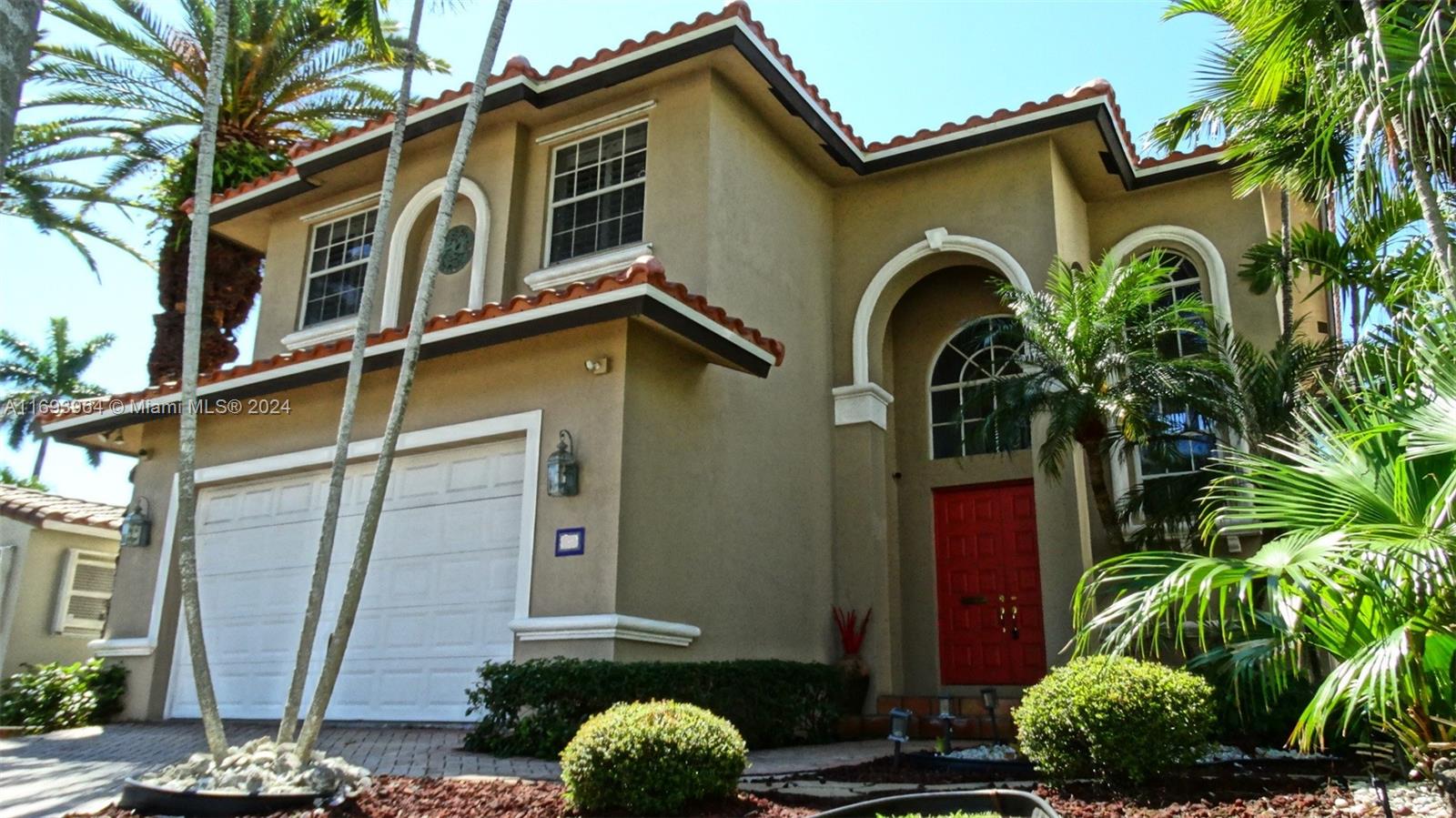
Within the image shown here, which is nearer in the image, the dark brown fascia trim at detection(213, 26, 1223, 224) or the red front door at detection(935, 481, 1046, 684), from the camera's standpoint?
the dark brown fascia trim at detection(213, 26, 1223, 224)

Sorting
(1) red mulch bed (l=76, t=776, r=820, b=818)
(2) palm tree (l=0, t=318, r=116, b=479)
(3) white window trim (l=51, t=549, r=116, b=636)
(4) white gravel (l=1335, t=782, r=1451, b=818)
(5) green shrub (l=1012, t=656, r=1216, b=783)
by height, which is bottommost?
(1) red mulch bed (l=76, t=776, r=820, b=818)

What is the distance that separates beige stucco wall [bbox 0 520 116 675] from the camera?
15.3 metres

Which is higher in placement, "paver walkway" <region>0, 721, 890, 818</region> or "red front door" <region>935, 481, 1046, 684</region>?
"red front door" <region>935, 481, 1046, 684</region>

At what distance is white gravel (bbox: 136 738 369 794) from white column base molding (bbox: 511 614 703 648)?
2.60 metres

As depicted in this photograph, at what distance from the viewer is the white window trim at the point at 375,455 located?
8836 millimetres

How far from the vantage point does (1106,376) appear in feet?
29.5

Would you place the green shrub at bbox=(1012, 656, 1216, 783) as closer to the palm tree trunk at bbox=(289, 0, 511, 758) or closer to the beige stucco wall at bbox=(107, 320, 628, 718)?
the beige stucco wall at bbox=(107, 320, 628, 718)

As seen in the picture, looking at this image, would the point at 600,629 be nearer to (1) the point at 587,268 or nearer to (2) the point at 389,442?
(2) the point at 389,442

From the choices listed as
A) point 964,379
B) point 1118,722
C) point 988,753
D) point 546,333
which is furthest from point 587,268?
point 1118,722

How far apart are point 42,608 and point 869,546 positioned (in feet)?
40.6

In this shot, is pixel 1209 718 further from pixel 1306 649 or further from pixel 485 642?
pixel 485 642

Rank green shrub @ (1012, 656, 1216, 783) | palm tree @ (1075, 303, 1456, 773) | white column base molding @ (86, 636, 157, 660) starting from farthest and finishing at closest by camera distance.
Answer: white column base molding @ (86, 636, 157, 660) < green shrub @ (1012, 656, 1216, 783) < palm tree @ (1075, 303, 1456, 773)

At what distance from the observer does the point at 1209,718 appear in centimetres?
583

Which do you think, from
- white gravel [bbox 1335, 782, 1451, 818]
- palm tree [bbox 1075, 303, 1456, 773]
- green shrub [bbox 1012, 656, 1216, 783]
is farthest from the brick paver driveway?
white gravel [bbox 1335, 782, 1451, 818]
